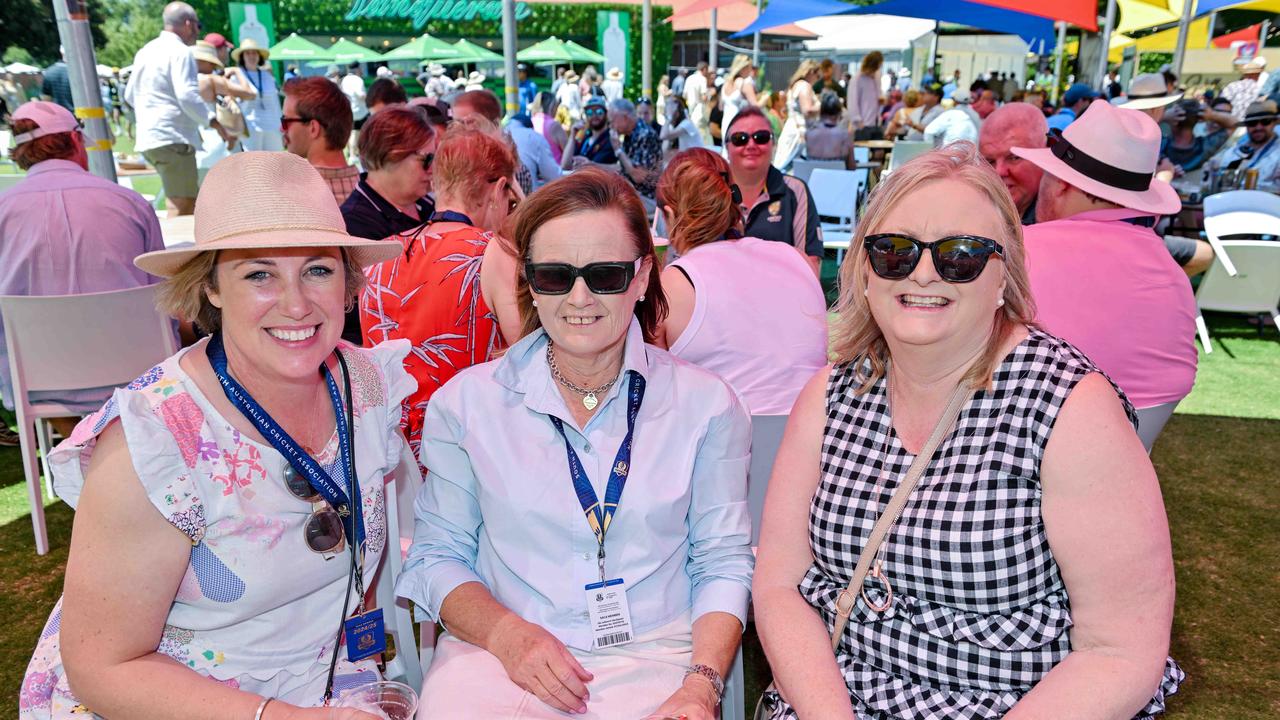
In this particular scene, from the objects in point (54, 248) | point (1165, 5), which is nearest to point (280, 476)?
point (54, 248)

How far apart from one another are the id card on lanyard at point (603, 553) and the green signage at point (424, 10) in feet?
125

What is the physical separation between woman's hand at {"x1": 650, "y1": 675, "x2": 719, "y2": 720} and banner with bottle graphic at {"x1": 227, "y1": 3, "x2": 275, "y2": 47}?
112 ft

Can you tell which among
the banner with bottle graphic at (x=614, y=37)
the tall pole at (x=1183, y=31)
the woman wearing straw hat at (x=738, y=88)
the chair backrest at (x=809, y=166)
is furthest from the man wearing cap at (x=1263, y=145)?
the banner with bottle graphic at (x=614, y=37)

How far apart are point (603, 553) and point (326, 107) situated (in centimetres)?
391

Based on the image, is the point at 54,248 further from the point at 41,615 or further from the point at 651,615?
the point at 651,615

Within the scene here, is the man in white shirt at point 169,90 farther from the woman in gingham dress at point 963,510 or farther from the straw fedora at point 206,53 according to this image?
the woman in gingham dress at point 963,510

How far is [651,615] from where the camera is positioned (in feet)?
6.67

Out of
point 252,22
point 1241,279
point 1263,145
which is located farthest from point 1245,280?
point 252,22

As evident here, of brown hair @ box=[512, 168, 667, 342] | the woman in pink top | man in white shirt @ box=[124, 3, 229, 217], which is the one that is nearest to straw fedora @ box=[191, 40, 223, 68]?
man in white shirt @ box=[124, 3, 229, 217]

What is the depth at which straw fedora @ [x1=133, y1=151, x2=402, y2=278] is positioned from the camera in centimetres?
175

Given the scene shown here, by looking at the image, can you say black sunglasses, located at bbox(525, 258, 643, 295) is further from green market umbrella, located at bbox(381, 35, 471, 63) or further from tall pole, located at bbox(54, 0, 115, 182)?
green market umbrella, located at bbox(381, 35, 471, 63)

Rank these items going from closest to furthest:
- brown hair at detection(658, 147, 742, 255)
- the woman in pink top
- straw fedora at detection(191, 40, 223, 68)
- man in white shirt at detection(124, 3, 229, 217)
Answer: the woman in pink top, brown hair at detection(658, 147, 742, 255), man in white shirt at detection(124, 3, 229, 217), straw fedora at detection(191, 40, 223, 68)

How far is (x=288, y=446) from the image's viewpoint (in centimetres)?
180

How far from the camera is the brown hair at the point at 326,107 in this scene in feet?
16.3
